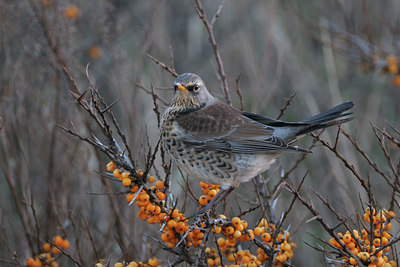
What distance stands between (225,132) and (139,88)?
224cm

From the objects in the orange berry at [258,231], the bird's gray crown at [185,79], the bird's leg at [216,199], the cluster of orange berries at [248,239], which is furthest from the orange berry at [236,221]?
the bird's gray crown at [185,79]

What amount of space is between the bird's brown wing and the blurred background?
24 centimetres

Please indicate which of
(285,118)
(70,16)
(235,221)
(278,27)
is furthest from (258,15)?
(235,221)

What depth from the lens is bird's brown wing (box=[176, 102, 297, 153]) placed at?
130 inches

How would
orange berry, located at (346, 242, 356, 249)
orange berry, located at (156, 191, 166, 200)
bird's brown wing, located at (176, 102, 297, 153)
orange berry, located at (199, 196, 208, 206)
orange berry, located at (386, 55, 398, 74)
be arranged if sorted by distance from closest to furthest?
orange berry, located at (346, 242, 356, 249), orange berry, located at (156, 191, 166, 200), orange berry, located at (199, 196, 208, 206), bird's brown wing, located at (176, 102, 297, 153), orange berry, located at (386, 55, 398, 74)

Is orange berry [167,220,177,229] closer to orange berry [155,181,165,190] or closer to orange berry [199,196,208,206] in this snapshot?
orange berry [155,181,165,190]

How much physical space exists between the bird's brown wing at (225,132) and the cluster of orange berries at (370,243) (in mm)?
939

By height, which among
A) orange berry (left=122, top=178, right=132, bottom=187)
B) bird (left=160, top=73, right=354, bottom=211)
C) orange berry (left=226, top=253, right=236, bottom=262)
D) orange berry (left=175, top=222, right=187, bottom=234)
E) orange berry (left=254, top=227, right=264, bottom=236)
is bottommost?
orange berry (left=226, top=253, right=236, bottom=262)

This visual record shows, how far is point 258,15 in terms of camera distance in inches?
279

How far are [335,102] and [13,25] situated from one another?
3.65 m

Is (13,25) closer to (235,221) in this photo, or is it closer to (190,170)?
(190,170)

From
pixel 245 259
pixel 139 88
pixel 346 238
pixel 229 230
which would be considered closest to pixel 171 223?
pixel 229 230

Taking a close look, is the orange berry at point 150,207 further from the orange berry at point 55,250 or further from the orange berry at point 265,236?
the orange berry at point 55,250

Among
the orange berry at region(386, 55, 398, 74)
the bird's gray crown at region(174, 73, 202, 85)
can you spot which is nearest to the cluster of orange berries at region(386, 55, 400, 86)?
the orange berry at region(386, 55, 398, 74)
